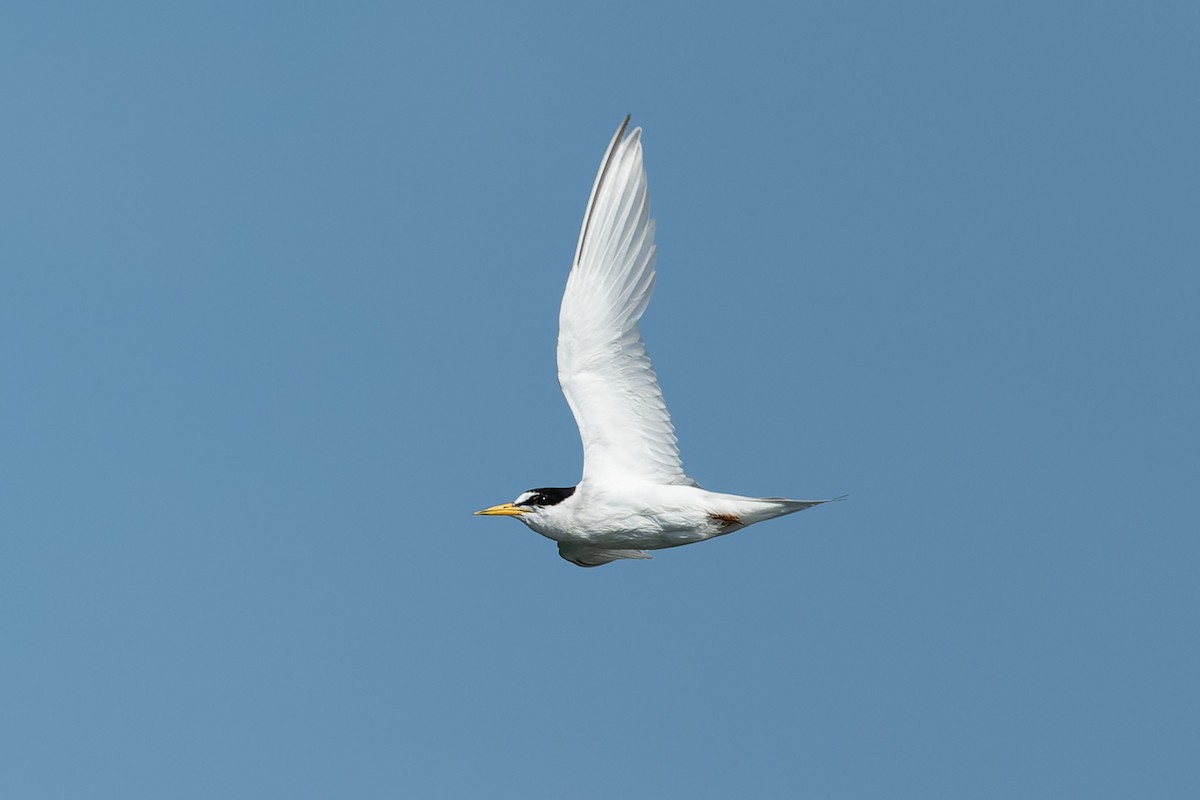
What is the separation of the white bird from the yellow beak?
286 millimetres

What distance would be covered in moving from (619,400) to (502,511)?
8.19ft

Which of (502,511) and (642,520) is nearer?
(642,520)

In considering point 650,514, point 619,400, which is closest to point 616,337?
point 619,400

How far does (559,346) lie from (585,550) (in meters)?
3.21

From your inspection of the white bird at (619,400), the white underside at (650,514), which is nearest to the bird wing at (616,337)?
the white bird at (619,400)

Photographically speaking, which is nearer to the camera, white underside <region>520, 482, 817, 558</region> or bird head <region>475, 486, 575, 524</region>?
white underside <region>520, 482, 817, 558</region>

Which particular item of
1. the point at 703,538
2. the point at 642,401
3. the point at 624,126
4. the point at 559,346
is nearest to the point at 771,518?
the point at 703,538

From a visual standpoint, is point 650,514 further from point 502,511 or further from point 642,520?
point 502,511

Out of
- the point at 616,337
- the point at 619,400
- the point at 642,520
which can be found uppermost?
the point at 616,337

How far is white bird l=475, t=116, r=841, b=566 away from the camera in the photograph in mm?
22312

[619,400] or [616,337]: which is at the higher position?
[616,337]

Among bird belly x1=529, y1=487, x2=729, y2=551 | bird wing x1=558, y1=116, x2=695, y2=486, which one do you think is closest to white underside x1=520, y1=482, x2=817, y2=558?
bird belly x1=529, y1=487, x2=729, y2=551

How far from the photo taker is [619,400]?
2275 cm

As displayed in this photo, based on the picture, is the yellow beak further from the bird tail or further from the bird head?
the bird tail
